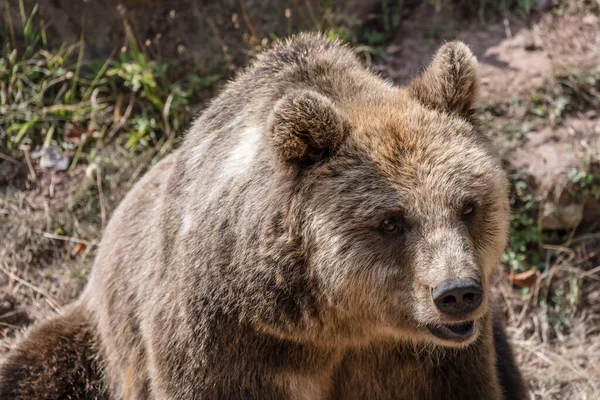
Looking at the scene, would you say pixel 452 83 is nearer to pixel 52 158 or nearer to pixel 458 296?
pixel 458 296

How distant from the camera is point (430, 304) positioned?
388 centimetres

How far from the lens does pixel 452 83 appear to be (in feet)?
14.1

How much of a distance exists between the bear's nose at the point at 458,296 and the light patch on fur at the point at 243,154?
1.15m

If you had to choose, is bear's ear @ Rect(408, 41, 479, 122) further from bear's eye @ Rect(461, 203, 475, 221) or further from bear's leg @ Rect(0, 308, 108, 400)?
bear's leg @ Rect(0, 308, 108, 400)

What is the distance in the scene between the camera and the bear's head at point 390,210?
3949mm

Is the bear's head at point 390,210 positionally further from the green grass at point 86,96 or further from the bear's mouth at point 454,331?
the green grass at point 86,96

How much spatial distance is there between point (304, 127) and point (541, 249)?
3862mm

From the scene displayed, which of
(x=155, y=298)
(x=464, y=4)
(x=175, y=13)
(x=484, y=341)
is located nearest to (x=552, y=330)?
(x=484, y=341)

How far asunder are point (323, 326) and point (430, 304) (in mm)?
588

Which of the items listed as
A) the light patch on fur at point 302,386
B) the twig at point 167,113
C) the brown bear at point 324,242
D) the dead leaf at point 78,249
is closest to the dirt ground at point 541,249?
the dead leaf at point 78,249

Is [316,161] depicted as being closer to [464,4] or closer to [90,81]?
[90,81]

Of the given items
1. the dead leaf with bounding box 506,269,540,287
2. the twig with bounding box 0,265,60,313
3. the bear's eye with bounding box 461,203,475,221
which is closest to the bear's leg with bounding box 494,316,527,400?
the dead leaf with bounding box 506,269,540,287

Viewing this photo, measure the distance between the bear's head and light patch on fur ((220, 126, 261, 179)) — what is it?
12.8 inches

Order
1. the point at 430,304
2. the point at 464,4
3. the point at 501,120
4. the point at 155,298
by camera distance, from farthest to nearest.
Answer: the point at 464,4
the point at 501,120
the point at 155,298
the point at 430,304
